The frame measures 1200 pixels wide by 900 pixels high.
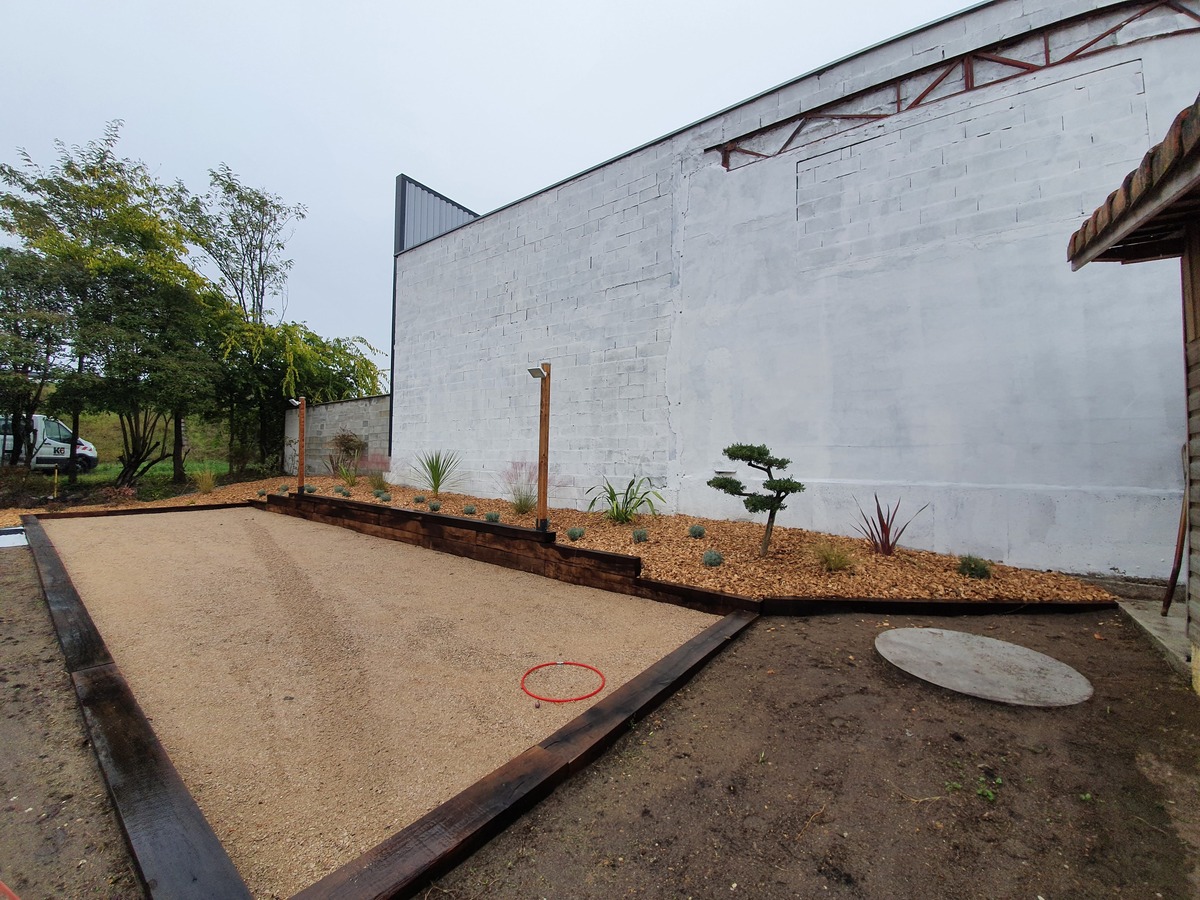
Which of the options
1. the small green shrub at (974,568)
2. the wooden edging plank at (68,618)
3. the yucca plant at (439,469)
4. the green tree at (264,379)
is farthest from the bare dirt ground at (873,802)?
the green tree at (264,379)

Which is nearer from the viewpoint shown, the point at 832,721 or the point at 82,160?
the point at 832,721

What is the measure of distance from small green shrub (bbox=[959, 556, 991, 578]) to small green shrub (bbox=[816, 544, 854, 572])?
2.47 ft

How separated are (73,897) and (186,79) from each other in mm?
9460

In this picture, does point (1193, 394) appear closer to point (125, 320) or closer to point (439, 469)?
point (439, 469)

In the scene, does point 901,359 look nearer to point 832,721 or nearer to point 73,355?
point 832,721

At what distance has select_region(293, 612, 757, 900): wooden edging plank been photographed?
1095mm

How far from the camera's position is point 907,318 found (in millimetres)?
4066

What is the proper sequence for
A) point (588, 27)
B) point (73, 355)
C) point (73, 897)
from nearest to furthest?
point (73, 897), point (588, 27), point (73, 355)

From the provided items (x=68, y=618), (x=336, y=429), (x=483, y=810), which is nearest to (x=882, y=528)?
(x=483, y=810)

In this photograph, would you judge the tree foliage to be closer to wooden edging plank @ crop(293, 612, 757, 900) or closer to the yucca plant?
the yucca plant

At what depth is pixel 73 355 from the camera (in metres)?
7.80

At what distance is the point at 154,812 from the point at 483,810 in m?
0.86

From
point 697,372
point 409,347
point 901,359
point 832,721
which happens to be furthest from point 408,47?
point 832,721

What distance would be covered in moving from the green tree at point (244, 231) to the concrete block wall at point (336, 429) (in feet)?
11.2
